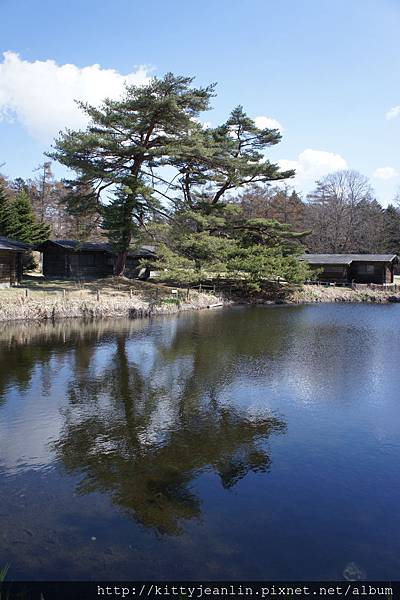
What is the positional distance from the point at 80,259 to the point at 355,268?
85.1 feet

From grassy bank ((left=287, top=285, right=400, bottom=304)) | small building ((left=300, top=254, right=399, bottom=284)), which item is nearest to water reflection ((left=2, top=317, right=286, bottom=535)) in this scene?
grassy bank ((left=287, top=285, right=400, bottom=304))

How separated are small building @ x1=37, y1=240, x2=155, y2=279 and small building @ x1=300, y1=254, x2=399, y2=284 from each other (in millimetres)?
16291

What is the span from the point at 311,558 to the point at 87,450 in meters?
4.66

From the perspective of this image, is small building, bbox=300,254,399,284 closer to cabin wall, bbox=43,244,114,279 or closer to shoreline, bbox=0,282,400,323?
shoreline, bbox=0,282,400,323

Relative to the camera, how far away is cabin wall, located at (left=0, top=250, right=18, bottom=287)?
88.6 feet

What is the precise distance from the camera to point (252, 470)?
26.0ft

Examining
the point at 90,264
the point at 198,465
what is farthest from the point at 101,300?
the point at 198,465

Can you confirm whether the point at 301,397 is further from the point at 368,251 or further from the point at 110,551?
the point at 368,251

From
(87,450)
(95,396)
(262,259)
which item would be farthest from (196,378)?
(262,259)

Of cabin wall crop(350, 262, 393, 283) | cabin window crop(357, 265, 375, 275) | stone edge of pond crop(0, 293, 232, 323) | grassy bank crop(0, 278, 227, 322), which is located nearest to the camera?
stone edge of pond crop(0, 293, 232, 323)

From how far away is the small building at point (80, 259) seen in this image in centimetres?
3569

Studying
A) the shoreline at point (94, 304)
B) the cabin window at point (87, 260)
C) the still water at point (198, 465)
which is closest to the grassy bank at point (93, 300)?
the shoreline at point (94, 304)

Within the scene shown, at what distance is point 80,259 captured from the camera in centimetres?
3622

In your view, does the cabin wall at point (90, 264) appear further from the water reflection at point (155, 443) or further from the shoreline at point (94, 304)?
the water reflection at point (155, 443)
